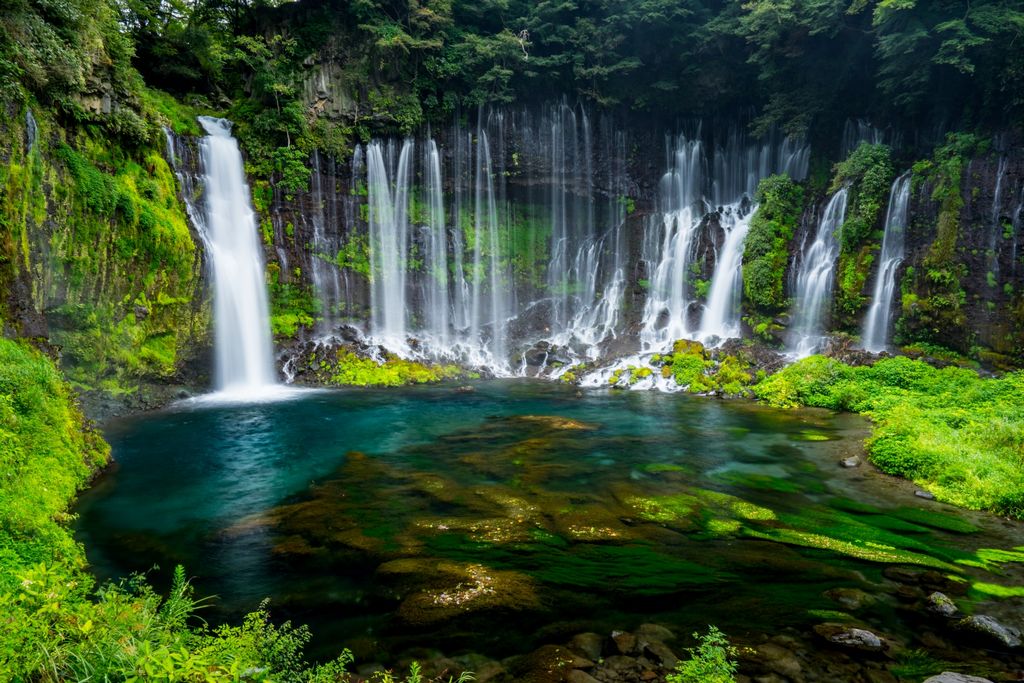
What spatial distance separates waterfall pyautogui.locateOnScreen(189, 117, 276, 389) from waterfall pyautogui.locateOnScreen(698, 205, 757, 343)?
18417mm

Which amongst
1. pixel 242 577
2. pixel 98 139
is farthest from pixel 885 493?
pixel 98 139

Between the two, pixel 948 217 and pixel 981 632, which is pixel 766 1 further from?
pixel 981 632

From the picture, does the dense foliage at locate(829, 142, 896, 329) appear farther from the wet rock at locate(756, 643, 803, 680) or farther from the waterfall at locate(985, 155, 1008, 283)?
the wet rock at locate(756, 643, 803, 680)

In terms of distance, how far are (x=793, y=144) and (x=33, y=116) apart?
1174 inches

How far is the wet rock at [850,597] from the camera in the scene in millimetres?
5176

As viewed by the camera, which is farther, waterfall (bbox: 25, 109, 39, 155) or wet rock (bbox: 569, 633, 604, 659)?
waterfall (bbox: 25, 109, 39, 155)

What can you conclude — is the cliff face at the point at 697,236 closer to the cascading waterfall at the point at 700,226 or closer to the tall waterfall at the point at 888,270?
the tall waterfall at the point at 888,270

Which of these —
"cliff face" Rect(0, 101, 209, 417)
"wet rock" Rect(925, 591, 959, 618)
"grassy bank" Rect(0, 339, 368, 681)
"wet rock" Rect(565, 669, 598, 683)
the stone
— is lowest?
"wet rock" Rect(925, 591, 959, 618)

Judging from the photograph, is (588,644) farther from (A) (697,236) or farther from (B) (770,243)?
(A) (697,236)

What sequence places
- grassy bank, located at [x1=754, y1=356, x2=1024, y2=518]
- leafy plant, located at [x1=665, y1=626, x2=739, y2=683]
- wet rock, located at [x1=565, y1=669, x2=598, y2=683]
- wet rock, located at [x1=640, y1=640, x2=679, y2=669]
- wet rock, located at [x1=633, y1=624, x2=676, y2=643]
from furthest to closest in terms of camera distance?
grassy bank, located at [x1=754, y1=356, x2=1024, y2=518] < wet rock, located at [x1=633, y1=624, x2=676, y2=643] < wet rock, located at [x1=640, y1=640, x2=679, y2=669] < wet rock, located at [x1=565, y1=669, x2=598, y2=683] < leafy plant, located at [x1=665, y1=626, x2=739, y2=683]

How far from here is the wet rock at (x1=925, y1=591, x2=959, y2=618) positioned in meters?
5.02

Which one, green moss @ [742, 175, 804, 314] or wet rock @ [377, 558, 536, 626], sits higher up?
green moss @ [742, 175, 804, 314]

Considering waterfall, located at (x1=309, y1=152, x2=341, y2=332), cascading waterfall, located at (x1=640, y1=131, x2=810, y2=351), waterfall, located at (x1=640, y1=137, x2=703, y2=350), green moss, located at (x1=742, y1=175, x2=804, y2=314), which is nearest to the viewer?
green moss, located at (x1=742, y1=175, x2=804, y2=314)

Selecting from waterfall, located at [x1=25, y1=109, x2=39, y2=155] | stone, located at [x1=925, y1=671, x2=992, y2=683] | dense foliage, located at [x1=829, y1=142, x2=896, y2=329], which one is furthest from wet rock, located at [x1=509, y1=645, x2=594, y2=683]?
dense foliage, located at [x1=829, y1=142, x2=896, y2=329]
